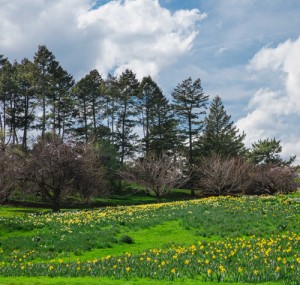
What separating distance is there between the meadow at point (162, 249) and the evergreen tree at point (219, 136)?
45750 millimetres

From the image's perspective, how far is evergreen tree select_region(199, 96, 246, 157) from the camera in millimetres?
70750

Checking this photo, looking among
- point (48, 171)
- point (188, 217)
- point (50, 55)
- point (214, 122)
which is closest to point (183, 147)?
point (214, 122)

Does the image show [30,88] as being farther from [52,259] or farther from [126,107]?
[52,259]

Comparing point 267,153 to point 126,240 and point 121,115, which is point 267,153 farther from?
point 126,240

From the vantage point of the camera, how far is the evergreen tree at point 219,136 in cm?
7075

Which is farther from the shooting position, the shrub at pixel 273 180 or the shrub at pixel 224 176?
the shrub at pixel 224 176

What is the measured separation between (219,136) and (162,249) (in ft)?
206

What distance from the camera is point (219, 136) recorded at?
2916 inches

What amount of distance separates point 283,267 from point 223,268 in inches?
54.8

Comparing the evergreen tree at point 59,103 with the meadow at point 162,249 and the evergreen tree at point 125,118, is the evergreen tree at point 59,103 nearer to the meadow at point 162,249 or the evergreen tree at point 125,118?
the evergreen tree at point 125,118

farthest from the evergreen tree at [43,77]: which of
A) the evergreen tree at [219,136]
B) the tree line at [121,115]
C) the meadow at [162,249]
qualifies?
the meadow at [162,249]

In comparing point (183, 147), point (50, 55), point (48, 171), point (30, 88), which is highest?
point (50, 55)

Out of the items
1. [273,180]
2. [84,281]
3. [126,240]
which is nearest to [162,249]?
[126,240]

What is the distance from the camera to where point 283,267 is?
8547mm
